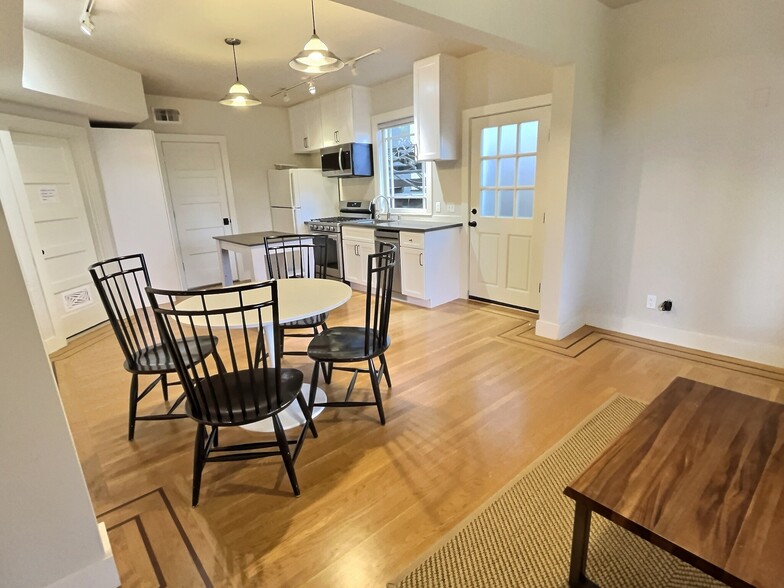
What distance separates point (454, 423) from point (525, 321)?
1915 millimetres

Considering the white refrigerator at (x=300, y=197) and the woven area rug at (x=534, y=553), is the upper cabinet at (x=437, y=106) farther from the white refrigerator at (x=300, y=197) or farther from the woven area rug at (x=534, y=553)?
the woven area rug at (x=534, y=553)

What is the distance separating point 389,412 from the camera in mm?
2406

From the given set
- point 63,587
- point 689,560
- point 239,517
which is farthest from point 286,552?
point 689,560

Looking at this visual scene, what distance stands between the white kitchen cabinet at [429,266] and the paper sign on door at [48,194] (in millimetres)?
3452

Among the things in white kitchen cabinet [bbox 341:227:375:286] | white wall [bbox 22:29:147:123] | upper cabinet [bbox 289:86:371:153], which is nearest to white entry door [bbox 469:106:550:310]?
white kitchen cabinet [bbox 341:227:375:286]

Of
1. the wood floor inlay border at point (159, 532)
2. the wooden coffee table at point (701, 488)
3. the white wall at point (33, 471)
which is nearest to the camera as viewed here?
the wooden coffee table at point (701, 488)

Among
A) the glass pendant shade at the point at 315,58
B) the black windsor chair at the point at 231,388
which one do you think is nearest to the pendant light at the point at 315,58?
the glass pendant shade at the point at 315,58

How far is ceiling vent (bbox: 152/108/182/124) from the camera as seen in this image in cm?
511

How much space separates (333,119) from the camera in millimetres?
5344

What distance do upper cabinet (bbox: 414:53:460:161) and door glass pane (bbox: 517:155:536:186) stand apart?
74 centimetres

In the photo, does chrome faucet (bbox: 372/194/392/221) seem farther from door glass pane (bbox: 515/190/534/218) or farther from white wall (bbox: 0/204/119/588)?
white wall (bbox: 0/204/119/588)

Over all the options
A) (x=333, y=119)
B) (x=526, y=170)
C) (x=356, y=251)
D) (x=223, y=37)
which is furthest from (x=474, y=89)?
(x=223, y=37)

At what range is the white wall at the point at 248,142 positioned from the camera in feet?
17.9

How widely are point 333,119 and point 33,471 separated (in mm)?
5076
